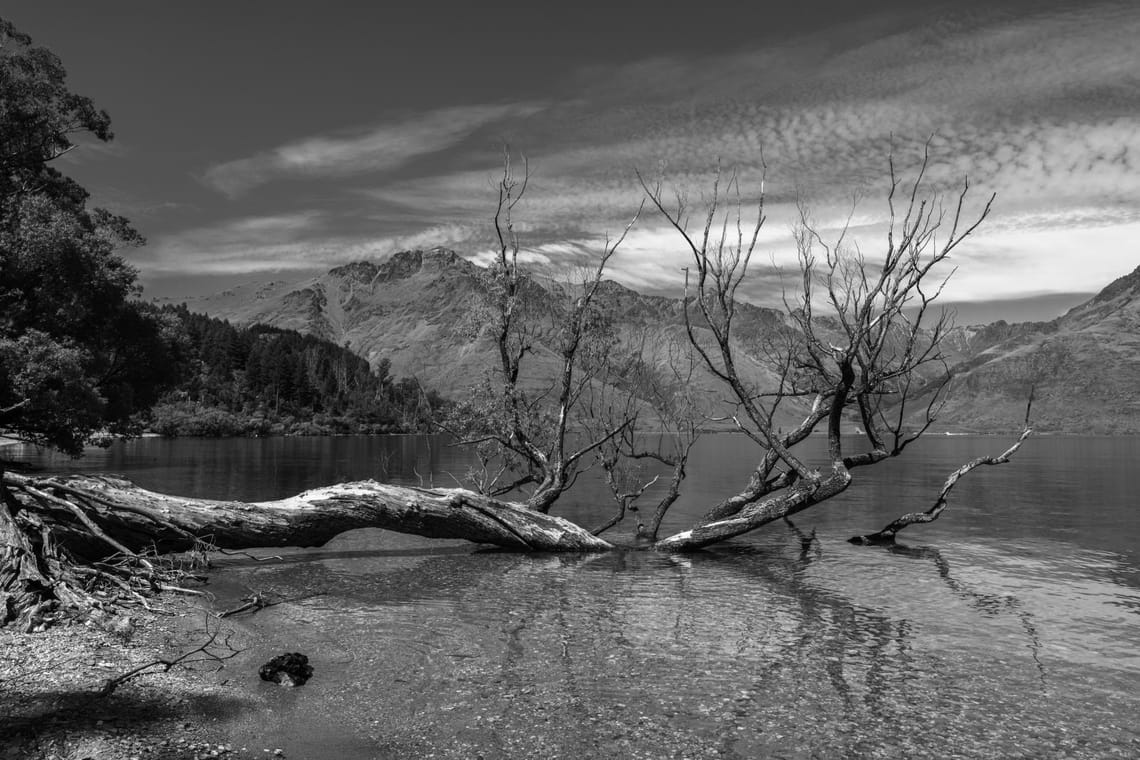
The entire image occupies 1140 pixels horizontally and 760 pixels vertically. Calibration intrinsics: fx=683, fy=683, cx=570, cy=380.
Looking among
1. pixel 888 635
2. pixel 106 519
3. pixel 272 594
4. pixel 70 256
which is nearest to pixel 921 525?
pixel 888 635

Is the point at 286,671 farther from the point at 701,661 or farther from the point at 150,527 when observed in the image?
the point at 150,527

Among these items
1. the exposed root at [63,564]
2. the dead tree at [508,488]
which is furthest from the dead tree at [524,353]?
the exposed root at [63,564]

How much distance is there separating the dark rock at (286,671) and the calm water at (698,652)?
24cm

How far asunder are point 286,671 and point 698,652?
7.86 meters

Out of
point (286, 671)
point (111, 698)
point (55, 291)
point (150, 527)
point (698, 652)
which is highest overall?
point (55, 291)

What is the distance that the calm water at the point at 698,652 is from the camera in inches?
394

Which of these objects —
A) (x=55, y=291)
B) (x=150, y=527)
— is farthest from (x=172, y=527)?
(x=55, y=291)

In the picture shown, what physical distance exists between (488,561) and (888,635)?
13.0 metres

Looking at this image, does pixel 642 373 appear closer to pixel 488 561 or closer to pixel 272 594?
pixel 488 561

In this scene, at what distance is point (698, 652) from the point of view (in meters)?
14.0

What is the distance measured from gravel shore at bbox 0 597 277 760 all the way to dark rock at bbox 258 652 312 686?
0.65m

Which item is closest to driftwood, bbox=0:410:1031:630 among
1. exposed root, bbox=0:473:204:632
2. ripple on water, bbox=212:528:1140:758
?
exposed root, bbox=0:473:204:632

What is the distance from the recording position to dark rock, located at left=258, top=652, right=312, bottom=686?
37.6 ft

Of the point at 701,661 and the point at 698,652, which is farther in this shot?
the point at 698,652
